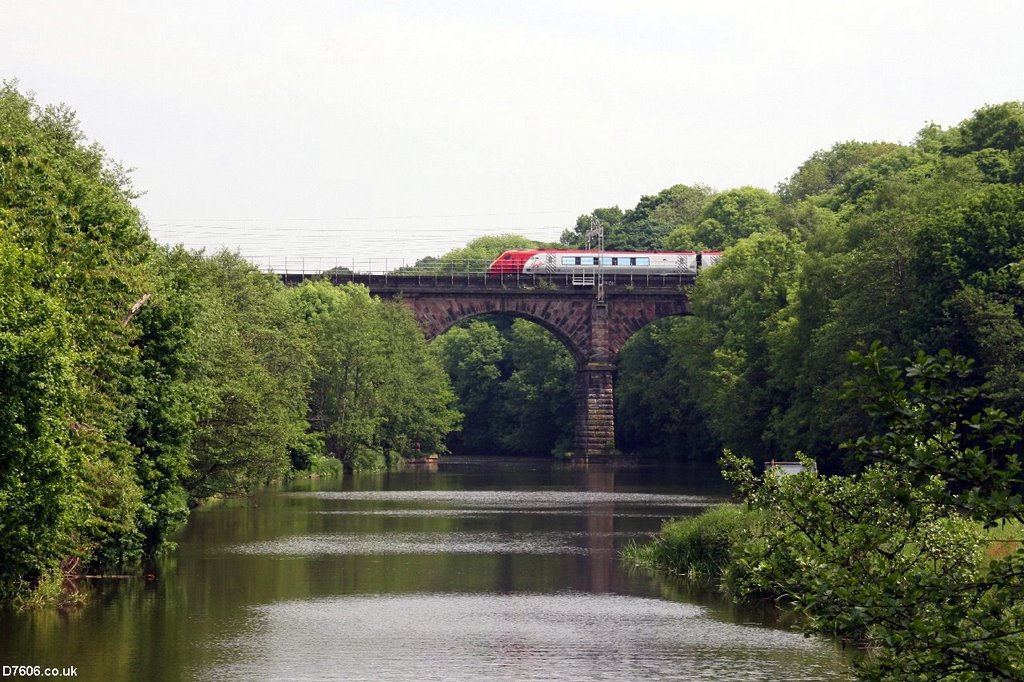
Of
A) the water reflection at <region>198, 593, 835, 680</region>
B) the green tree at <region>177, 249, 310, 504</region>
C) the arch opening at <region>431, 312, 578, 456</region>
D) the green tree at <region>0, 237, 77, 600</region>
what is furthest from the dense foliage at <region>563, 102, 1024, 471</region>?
the green tree at <region>177, 249, 310, 504</region>

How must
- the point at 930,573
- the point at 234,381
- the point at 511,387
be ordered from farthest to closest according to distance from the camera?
the point at 511,387, the point at 234,381, the point at 930,573

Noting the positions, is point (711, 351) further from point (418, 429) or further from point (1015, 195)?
point (1015, 195)

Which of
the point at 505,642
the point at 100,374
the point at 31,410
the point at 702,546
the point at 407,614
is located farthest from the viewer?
the point at 702,546

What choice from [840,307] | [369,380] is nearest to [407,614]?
[840,307]

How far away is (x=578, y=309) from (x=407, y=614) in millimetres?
72308

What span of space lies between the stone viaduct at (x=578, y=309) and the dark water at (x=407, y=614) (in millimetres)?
48668

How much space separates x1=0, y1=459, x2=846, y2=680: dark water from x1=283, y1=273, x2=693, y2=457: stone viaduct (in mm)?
48668

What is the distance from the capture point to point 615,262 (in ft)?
351

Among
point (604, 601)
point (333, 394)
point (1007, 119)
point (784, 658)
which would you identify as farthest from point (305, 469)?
point (784, 658)

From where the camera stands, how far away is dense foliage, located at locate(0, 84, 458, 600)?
1027 inches

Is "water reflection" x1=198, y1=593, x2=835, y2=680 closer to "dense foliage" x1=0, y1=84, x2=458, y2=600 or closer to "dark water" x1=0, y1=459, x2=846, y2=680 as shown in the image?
"dark water" x1=0, y1=459, x2=846, y2=680

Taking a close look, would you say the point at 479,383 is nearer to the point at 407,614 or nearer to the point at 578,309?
the point at 578,309

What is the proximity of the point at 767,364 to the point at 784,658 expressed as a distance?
147 feet

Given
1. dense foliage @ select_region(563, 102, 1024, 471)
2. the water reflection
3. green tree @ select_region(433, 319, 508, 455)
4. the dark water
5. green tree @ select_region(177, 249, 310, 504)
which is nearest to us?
the water reflection
